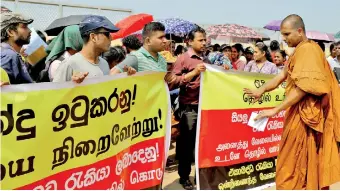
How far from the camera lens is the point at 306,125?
13.8ft

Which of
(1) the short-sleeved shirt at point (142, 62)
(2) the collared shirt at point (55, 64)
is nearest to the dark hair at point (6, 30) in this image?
(2) the collared shirt at point (55, 64)

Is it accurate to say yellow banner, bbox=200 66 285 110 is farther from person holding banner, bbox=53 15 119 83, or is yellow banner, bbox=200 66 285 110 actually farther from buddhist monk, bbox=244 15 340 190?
person holding banner, bbox=53 15 119 83

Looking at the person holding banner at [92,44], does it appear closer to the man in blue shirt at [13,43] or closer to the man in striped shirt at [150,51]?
the man in blue shirt at [13,43]

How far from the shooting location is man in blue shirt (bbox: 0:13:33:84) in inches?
145

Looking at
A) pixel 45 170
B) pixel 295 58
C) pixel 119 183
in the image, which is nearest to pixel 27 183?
pixel 45 170

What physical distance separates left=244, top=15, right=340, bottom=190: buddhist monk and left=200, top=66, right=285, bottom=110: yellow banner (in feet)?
2.09

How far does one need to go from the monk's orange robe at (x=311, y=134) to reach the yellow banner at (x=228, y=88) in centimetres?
75

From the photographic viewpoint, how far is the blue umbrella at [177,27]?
38.7 ft

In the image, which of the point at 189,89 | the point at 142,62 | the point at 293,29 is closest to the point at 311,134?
the point at 293,29

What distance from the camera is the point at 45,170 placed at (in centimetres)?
307

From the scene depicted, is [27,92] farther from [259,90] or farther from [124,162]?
[259,90]

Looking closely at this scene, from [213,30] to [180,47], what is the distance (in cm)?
324

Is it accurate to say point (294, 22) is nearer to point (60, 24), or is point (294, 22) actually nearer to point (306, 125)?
point (306, 125)

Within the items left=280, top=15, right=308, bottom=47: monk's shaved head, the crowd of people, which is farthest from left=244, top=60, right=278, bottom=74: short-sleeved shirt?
left=280, top=15, right=308, bottom=47: monk's shaved head
